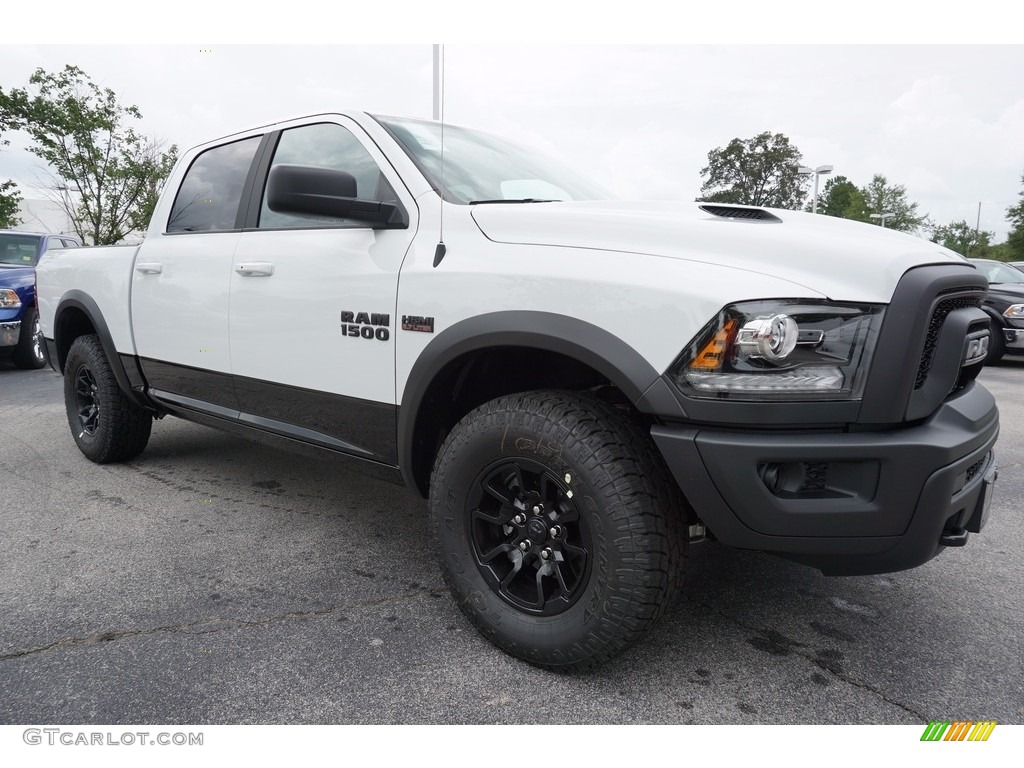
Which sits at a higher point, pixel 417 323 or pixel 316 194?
pixel 316 194

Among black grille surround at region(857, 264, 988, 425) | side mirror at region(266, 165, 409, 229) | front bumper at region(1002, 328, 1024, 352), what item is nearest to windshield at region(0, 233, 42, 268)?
side mirror at region(266, 165, 409, 229)

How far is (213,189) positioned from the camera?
3555 millimetres

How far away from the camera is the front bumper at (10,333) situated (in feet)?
26.4

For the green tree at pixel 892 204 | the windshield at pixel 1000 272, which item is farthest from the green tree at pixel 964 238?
the windshield at pixel 1000 272

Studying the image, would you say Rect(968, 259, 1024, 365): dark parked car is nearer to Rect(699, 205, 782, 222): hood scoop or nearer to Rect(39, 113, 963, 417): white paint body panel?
Rect(699, 205, 782, 222): hood scoop

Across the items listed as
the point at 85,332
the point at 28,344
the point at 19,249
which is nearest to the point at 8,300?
the point at 28,344

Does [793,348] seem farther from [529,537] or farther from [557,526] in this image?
[529,537]

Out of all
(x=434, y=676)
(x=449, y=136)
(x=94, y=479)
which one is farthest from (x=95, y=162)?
(x=434, y=676)

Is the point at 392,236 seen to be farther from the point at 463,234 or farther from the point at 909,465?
the point at 909,465

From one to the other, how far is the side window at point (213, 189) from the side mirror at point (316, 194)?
1.10 metres

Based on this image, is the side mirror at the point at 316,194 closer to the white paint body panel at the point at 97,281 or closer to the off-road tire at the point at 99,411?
the white paint body panel at the point at 97,281

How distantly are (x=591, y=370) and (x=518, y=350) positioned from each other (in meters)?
0.26

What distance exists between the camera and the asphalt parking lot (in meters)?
1.96
